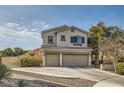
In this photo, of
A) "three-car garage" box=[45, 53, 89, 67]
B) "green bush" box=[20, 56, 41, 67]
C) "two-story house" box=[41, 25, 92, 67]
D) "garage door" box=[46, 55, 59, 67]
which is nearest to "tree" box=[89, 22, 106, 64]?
"two-story house" box=[41, 25, 92, 67]

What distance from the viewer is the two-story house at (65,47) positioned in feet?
73.3

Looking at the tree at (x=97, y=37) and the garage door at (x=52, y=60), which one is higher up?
the tree at (x=97, y=37)

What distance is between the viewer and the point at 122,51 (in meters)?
21.2

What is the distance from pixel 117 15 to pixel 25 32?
7.18 metres

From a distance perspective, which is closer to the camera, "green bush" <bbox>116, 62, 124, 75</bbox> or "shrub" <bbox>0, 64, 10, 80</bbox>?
"shrub" <bbox>0, 64, 10, 80</bbox>

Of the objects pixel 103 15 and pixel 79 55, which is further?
pixel 79 55

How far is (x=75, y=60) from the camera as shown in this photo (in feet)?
73.7

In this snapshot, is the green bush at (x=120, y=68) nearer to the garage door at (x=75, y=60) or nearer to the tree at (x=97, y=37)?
the tree at (x=97, y=37)

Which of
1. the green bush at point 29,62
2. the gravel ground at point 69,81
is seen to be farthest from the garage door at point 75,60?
the gravel ground at point 69,81

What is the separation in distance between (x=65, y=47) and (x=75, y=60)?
1501mm

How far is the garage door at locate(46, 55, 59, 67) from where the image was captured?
22047mm

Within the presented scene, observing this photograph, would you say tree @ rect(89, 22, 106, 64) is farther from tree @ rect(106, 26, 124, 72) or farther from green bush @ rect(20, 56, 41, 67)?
green bush @ rect(20, 56, 41, 67)
